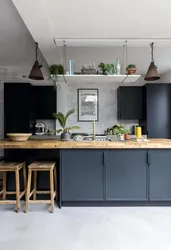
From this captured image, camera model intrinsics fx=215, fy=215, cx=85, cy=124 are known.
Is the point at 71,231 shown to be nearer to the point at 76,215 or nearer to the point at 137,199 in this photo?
the point at 76,215

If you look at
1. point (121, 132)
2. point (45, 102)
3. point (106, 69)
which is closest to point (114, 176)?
point (121, 132)

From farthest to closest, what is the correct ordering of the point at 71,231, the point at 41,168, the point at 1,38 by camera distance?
the point at 1,38 → the point at 41,168 → the point at 71,231

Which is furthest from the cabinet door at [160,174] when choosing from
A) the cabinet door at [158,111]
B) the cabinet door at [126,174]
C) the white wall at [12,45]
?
the white wall at [12,45]

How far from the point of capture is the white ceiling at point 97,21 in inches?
102

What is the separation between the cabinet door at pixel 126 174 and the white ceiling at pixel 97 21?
6.06 feet

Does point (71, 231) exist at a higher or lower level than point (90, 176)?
lower

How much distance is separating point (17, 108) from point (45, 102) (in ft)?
2.72

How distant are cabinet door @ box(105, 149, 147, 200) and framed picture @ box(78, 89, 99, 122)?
3.11 m

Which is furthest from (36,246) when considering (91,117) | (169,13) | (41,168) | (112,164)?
(91,117)

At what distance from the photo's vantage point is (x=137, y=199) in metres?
3.11

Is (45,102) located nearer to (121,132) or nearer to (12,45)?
(12,45)

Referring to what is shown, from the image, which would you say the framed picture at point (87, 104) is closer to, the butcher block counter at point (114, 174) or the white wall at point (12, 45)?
the white wall at point (12, 45)

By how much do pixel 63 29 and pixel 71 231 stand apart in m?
2.80

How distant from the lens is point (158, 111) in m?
5.49
